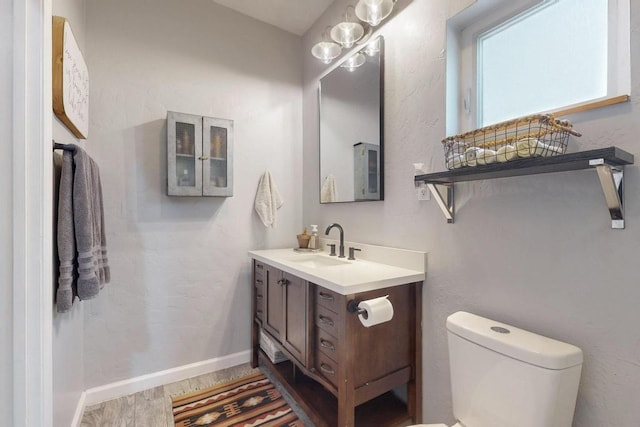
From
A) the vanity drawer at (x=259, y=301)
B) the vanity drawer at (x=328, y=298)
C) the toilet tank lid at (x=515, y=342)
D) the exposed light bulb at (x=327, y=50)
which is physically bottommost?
the vanity drawer at (x=259, y=301)

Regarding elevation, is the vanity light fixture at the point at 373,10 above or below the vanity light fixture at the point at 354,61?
above

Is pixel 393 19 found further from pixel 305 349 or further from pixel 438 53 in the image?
pixel 305 349

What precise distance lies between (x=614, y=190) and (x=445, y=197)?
0.60 metres

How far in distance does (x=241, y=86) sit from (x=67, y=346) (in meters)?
1.91

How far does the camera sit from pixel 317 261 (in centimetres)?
204

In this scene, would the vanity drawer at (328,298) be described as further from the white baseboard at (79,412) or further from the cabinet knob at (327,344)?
the white baseboard at (79,412)

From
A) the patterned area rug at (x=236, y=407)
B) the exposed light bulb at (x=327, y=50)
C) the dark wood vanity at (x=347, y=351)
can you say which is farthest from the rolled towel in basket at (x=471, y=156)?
the patterned area rug at (x=236, y=407)

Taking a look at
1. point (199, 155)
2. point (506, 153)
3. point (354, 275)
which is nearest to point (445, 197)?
point (506, 153)

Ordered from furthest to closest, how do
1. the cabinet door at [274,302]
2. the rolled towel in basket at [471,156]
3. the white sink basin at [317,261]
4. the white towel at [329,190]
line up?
the white towel at [329,190]
the white sink basin at [317,261]
the cabinet door at [274,302]
the rolled towel in basket at [471,156]

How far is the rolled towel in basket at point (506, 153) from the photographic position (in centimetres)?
95

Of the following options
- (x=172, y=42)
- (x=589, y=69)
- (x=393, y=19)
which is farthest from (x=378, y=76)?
(x=172, y=42)

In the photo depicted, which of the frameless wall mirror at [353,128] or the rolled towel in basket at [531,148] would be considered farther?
the frameless wall mirror at [353,128]

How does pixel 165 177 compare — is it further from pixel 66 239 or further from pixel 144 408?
pixel 144 408

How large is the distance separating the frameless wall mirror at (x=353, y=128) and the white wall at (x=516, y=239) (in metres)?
0.07
